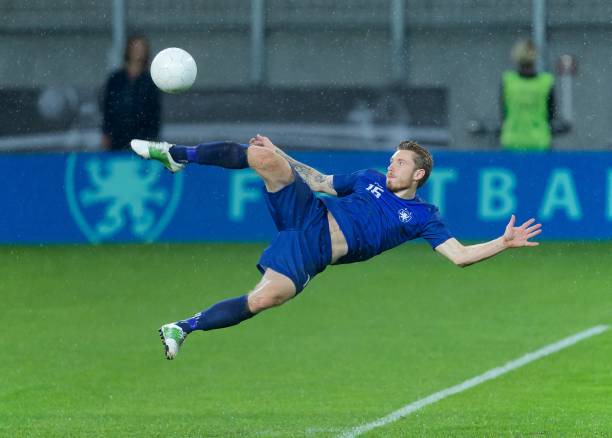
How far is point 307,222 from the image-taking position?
9125mm

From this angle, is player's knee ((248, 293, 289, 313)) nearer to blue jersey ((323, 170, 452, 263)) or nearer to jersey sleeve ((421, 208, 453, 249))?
blue jersey ((323, 170, 452, 263))

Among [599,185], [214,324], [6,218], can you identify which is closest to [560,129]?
[599,185]

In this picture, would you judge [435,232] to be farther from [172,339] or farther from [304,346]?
[304,346]

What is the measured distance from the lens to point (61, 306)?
13.9 m

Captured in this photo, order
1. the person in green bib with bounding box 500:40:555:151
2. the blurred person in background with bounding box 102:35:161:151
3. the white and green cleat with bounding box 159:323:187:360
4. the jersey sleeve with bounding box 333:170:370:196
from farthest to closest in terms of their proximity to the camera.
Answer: the person in green bib with bounding box 500:40:555:151
the blurred person in background with bounding box 102:35:161:151
the jersey sleeve with bounding box 333:170:370:196
the white and green cleat with bounding box 159:323:187:360

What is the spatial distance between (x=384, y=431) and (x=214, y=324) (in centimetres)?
123

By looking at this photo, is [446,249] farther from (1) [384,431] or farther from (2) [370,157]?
(2) [370,157]

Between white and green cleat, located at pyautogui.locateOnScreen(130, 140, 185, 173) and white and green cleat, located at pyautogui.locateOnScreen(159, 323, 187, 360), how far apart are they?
1048 mm

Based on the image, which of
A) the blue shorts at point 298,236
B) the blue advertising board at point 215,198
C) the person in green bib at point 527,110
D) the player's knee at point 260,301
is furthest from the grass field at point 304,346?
the person in green bib at point 527,110

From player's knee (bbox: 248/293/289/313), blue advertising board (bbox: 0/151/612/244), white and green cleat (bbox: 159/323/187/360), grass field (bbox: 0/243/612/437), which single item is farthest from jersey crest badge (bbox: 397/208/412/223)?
blue advertising board (bbox: 0/151/612/244)

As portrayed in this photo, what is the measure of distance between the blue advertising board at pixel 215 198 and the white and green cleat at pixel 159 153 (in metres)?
7.00

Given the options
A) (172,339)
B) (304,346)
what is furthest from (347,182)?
(304,346)

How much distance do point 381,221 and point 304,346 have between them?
3.24 m

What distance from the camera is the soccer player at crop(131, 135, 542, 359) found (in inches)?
351
